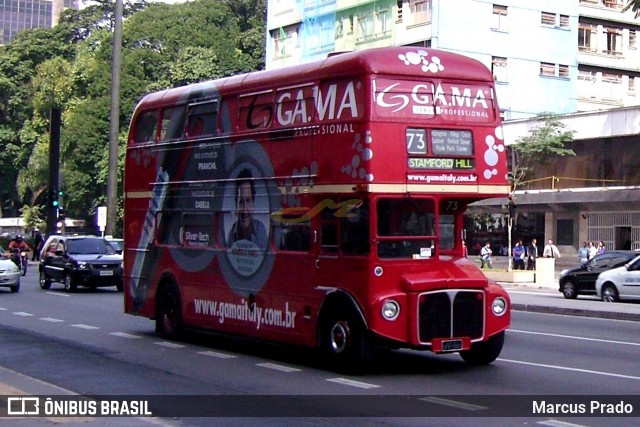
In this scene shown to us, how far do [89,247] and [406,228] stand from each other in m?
20.9

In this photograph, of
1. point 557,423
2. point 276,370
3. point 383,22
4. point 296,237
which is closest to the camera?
point 557,423

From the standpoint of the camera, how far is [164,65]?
216 ft

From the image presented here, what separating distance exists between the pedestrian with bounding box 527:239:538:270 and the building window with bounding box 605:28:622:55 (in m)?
17.3

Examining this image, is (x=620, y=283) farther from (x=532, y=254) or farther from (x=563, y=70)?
(x=563, y=70)

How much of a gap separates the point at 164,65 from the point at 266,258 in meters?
52.4

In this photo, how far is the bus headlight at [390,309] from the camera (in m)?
12.9

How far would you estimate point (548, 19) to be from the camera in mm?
58062

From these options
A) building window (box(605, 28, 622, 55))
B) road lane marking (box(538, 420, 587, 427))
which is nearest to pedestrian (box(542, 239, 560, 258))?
building window (box(605, 28, 622, 55))

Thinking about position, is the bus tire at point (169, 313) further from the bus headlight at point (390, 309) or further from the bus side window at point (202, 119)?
the bus headlight at point (390, 309)

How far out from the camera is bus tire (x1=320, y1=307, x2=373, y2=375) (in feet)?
43.0

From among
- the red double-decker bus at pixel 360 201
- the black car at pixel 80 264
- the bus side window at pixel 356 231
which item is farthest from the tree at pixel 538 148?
the bus side window at pixel 356 231

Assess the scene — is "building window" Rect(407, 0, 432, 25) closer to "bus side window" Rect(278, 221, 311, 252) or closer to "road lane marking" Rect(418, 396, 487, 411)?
"bus side window" Rect(278, 221, 311, 252)

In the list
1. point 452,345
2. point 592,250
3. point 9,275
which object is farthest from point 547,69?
point 452,345

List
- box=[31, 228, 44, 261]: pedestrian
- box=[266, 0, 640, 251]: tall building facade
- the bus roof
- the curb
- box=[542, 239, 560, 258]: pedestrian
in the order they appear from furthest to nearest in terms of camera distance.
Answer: box=[31, 228, 44, 261]: pedestrian < box=[266, 0, 640, 251]: tall building facade < box=[542, 239, 560, 258]: pedestrian < the curb < the bus roof
